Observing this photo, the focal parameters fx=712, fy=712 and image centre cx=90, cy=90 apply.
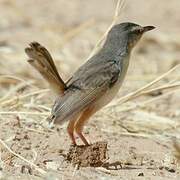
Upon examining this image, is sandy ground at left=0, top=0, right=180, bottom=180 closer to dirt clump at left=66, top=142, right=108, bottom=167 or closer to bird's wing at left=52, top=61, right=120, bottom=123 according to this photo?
dirt clump at left=66, top=142, right=108, bottom=167

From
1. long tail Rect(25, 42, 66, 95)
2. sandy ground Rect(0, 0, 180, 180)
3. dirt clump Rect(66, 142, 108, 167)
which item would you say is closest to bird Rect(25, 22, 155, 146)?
long tail Rect(25, 42, 66, 95)

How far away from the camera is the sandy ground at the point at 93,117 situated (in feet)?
18.0

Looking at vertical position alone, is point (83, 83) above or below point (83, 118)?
above

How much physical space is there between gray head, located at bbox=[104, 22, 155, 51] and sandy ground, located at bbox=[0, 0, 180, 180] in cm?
92

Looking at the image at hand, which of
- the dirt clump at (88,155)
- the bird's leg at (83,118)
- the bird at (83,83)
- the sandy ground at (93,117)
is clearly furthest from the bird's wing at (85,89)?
the sandy ground at (93,117)

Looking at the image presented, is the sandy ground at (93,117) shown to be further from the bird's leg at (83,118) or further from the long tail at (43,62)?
the long tail at (43,62)

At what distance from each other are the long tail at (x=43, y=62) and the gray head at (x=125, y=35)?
0.73 meters

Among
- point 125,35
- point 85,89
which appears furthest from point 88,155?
point 125,35

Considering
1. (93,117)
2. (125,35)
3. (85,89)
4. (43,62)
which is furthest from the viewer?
(93,117)

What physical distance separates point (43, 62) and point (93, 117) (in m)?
1.96

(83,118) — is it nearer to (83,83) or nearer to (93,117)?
(83,83)

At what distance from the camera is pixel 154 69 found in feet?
32.4

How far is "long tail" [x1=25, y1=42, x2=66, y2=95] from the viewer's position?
529cm

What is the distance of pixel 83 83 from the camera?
18.0ft
